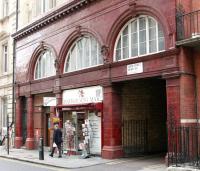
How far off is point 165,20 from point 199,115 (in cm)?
398

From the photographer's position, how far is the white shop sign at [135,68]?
16656 mm

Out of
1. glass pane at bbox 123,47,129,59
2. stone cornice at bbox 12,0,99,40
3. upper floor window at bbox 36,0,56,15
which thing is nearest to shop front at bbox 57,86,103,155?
glass pane at bbox 123,47,129,59

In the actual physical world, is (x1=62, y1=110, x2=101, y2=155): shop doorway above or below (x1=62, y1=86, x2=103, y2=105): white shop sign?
below

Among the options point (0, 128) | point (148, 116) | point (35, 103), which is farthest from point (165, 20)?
point (0, 128)

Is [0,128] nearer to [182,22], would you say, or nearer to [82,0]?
[82,0]

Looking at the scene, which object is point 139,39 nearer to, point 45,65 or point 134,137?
point 134,137

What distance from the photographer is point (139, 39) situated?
17.4 meters

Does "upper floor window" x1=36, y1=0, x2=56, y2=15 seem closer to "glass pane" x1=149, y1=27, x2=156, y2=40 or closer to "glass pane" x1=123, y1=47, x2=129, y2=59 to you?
"glass pane" x1=123, y1=47, x2=129, y2=59

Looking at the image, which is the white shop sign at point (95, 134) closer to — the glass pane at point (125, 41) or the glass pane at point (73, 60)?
the glass pane at point (73, 60)

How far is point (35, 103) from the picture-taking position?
84.8 ft

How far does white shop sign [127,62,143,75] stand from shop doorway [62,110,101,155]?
329 centimetres

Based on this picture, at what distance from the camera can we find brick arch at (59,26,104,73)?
19516 mm

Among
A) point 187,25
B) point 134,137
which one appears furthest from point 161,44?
point 134,137

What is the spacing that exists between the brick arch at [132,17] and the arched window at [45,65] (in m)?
5.90
